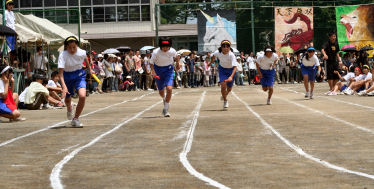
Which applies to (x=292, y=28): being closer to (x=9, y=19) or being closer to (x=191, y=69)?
(x=191, y=69)

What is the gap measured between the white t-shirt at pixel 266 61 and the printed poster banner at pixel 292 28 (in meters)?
20.2

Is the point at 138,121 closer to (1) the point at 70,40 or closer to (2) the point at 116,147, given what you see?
(1) the point at 70,40

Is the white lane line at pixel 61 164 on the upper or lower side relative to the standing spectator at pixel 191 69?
lower

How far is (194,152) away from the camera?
8.66 meters

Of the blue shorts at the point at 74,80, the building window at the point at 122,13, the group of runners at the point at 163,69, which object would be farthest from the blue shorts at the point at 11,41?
the building window at the point at 122,13

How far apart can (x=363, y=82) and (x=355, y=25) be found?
1756 cm

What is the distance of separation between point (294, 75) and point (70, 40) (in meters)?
28.5

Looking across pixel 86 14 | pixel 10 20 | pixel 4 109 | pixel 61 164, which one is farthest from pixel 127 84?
pixel 61 164

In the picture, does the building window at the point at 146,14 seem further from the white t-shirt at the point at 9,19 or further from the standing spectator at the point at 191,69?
the white t-shirt at the point at 9,19

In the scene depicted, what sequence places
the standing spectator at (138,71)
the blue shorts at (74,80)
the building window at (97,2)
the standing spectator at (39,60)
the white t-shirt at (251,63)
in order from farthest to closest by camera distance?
the building window at (97,2), the white t-shirt at (251,63), the standing spectator at (138,71), the standing spectator at (39,60), the blue shorts at (74,80)

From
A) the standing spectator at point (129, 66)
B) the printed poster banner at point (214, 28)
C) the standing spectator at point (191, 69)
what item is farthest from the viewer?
the printed poster banner at point (214, 28)

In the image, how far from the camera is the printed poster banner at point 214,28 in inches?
1523

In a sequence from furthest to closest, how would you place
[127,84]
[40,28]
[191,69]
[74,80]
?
[191,69], [127,84], [40,28], [74,80]

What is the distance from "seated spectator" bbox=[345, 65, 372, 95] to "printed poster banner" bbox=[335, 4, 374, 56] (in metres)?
16.2
